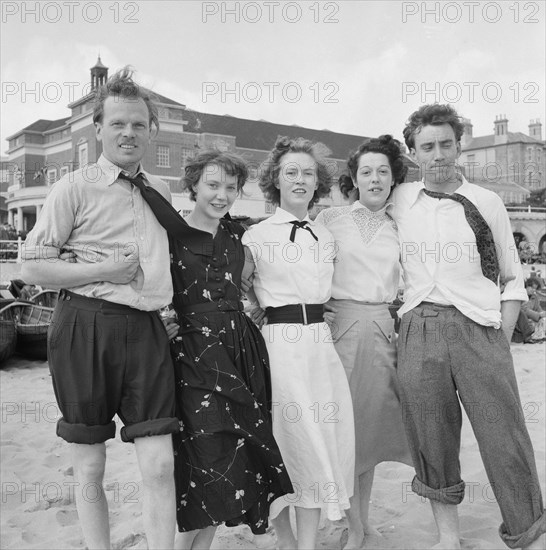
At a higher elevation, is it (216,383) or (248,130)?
(248,130)

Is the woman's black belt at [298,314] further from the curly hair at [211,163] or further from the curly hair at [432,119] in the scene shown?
the curly hair at [432,119]

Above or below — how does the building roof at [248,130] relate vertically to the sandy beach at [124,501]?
above

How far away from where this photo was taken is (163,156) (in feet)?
98.5

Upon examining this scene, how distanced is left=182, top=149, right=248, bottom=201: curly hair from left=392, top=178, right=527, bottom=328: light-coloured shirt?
917 millimetres

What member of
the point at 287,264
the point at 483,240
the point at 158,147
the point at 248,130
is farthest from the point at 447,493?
the point at 248,130

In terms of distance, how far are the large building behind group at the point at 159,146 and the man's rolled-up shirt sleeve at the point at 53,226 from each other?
21859 millimetres

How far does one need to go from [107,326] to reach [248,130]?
3709 centimetres

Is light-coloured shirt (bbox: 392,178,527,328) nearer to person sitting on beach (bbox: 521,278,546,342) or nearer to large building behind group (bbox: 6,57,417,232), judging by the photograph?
person sitting on beach (bbox: 521,278,546,342)

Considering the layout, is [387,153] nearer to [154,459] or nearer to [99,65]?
[154,459]

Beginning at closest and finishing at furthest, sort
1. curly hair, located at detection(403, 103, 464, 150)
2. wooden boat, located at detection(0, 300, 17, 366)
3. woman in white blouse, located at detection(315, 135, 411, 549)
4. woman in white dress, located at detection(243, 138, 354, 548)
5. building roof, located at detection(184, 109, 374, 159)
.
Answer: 1. woman in white dress, located at detection(243, 138, 354, 548)
2. curly hair, located at detection(403, 103, 464, 150)
3. woman in white blouse, located at detection(315, 135, 411, 549)
4. wooden boat, located at detection(0, 300, 17, 366)
5. building roof, located at detection(184, 109, 374, 159)

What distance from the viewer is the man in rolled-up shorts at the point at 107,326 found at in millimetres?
2236

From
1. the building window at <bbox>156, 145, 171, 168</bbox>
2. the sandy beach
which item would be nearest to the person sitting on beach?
the sandy beach

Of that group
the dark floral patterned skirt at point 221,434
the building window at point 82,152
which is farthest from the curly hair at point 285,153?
the building window at point 82,152

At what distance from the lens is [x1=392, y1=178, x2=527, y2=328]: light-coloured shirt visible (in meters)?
2.66
